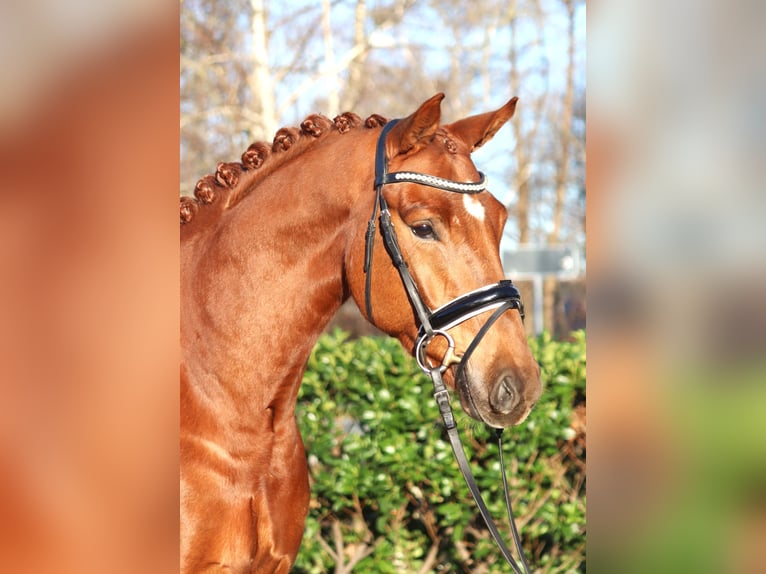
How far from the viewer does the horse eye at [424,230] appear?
224 centimetres

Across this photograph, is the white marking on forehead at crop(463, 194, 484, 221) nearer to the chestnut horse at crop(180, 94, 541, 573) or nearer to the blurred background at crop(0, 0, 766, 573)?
the chestnut horse at crop(180, 94, 541, 573)

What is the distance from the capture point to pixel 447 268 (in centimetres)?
220

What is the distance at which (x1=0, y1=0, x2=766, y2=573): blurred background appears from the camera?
0.56m

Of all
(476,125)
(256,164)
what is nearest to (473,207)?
(476,125)

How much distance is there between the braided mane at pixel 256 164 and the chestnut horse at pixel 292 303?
1.3 inches

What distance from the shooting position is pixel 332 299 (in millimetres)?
2406

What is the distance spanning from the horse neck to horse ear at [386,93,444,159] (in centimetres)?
10

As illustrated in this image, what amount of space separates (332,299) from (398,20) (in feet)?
41.6

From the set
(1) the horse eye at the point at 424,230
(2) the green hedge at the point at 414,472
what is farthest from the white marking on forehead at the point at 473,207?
(2) the green hedge at the point at 414,472

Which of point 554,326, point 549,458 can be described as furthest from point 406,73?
point 549,458
